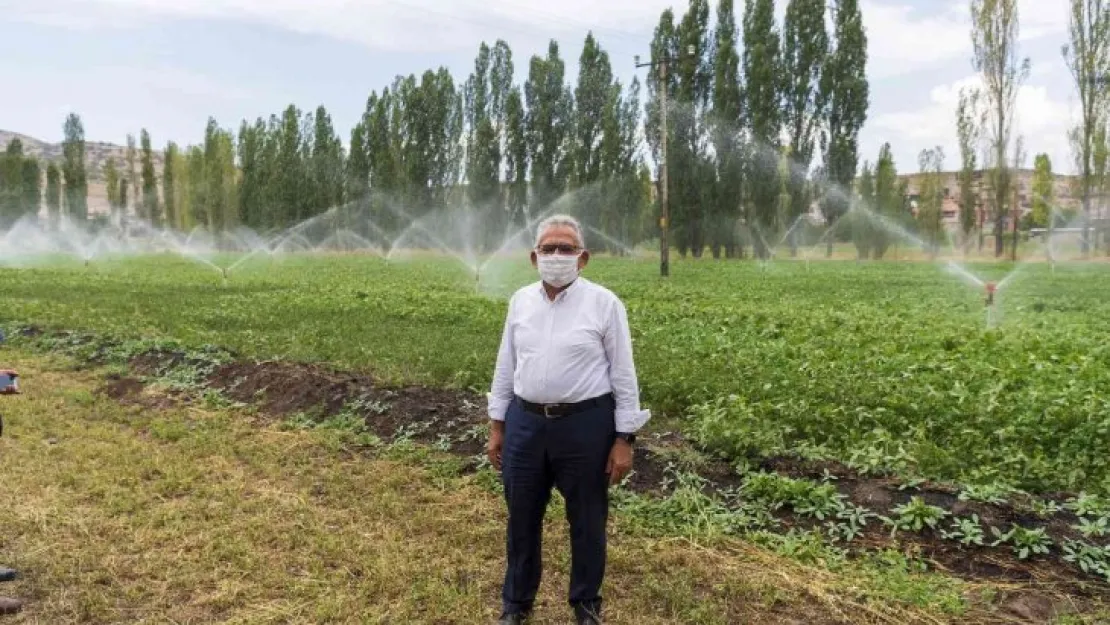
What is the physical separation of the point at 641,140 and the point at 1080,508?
40.5 meters

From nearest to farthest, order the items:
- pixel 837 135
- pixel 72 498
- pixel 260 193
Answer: pixel 72 498, pixel 837 135, pixel 260 193

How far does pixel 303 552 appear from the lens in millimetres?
4285

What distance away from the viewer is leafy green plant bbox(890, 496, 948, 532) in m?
4.23

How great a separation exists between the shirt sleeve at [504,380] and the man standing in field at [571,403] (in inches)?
0.9

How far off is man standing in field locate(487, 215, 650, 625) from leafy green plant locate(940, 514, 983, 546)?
192 centimetres

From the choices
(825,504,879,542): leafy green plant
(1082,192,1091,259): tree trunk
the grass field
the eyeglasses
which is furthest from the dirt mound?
(1082,192,1091,259): tree trunk

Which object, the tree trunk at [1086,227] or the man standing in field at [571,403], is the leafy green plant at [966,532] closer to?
the man standing in field at [571,403]

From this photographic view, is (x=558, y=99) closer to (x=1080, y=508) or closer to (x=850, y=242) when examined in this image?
(x=850, y=242)

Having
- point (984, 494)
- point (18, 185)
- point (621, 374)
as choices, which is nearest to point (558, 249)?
point (621, 374)

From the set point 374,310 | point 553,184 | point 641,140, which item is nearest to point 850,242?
point 641,140

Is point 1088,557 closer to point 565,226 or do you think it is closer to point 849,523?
point 849,523

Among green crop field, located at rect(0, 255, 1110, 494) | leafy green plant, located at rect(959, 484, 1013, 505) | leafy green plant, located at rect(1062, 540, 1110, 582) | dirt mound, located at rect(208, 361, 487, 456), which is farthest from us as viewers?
dirt mound, located at rect(208, 361, 487, 456)

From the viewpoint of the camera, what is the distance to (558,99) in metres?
45.7

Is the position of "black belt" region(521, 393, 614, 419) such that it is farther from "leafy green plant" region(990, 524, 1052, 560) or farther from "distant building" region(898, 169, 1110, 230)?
"distant building" region(898, 169, 1110, 230)
